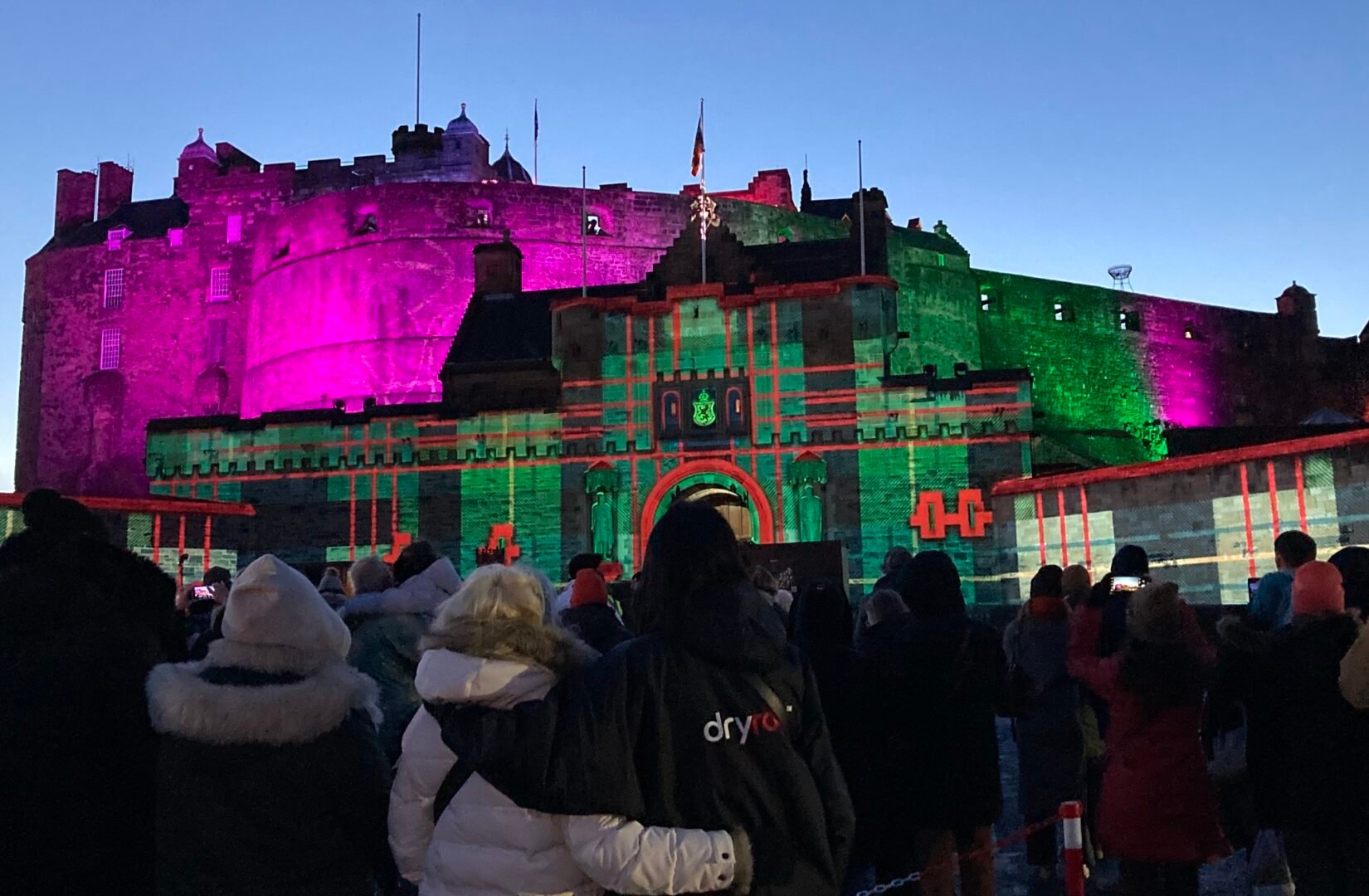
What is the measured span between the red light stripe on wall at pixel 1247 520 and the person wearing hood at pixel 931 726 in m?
15.7

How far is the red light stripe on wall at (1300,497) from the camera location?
61.3ft

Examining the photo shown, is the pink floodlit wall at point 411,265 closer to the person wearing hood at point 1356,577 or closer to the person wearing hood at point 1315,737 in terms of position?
the person wearing hood at point 1356,577

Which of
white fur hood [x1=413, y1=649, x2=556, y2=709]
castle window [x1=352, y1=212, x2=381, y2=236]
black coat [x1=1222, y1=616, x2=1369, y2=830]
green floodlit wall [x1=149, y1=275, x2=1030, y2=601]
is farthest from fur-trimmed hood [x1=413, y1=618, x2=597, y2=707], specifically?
castle window [x1=352, y1=212, x2=381, y2=236]

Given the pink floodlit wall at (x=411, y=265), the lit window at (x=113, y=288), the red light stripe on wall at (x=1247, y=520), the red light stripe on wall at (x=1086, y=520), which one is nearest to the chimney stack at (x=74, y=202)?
the lit window at (x=113, y=288)

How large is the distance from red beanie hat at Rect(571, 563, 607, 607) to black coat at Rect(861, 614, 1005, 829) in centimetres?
191

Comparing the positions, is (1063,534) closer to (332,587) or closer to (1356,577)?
(332,587)

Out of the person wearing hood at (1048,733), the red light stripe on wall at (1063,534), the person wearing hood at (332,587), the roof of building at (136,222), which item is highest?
the roof of building at (136,222)

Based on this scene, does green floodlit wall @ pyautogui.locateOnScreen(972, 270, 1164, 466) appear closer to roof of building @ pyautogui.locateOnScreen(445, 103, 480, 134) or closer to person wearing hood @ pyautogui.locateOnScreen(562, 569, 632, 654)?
roof of building @ pyautogui.locateOnScreen(445, 103, 480, 134)

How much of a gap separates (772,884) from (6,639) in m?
2.80

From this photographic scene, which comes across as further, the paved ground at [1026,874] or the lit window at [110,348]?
the lit window at [110,348]

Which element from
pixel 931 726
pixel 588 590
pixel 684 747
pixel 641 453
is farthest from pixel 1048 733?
pixel 641 453

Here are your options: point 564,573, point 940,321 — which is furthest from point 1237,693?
point 940,321

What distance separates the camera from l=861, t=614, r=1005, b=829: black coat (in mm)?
5680

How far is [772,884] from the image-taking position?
325 centimetres
